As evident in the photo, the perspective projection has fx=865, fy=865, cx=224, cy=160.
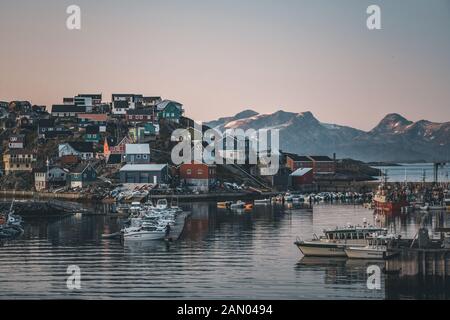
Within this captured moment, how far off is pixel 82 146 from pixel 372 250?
78.8ft

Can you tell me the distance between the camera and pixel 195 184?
33094 mm

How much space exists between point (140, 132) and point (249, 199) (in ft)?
24.7

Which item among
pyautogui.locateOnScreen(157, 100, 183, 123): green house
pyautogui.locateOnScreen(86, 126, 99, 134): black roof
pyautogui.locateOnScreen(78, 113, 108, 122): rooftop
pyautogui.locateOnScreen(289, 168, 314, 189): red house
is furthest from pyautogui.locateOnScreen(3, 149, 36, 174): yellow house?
pyautogui.locateOnScreen(289, 168, 314, 189): red house

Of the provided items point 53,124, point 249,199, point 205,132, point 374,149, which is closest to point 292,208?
point 249,199

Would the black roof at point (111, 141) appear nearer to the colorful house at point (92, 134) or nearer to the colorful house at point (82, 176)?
the colorful house at point (92, 134)

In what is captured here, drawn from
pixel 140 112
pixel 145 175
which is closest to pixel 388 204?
pixel 145 175

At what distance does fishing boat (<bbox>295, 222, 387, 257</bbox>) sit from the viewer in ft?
50.4

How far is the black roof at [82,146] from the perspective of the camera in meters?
36.9

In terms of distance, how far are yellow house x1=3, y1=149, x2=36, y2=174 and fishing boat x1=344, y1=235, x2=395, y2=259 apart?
23.5 metres

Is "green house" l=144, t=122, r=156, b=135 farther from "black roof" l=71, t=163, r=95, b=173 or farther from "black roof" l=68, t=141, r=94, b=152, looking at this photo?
"black roof" l=71, t=163, r=95, b=173

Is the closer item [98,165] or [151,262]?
[151,262]

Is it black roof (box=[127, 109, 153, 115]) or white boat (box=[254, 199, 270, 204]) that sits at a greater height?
black roof (box=[127, 109, 153, 115])

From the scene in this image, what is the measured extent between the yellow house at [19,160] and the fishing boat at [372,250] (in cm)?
2349

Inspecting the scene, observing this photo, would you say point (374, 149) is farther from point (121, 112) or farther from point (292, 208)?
point (292, 208)
